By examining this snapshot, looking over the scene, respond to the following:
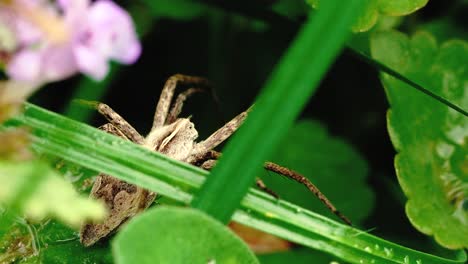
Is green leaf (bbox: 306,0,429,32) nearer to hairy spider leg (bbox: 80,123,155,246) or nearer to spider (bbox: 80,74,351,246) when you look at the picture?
spider (bbox: 80,74,351,246)

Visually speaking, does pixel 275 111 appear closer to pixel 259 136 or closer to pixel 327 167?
pixel 259 136

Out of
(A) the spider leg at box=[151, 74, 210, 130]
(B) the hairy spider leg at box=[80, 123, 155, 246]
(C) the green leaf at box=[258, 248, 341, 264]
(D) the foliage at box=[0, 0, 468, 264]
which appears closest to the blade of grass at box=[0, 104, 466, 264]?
(D) the foliage at box=[0, 0, 468, 264]

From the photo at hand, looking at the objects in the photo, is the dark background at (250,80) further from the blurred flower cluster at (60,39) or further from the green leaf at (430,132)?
the blurred flower cluster at (60,39)

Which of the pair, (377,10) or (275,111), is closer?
(275,111)

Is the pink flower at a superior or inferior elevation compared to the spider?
superior

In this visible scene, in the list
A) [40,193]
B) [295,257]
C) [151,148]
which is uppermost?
[40,193]

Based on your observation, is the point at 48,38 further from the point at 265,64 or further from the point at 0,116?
the point at 265,64

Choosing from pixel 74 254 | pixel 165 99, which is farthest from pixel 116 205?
pixel 165 99

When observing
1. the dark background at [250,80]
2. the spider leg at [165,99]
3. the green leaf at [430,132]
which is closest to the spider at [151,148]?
the spider leg at [165,99]
